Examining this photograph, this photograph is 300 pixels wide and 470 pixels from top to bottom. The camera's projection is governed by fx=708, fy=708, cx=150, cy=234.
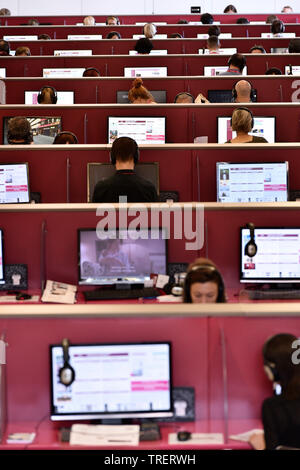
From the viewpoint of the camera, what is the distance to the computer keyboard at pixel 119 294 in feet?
13.1

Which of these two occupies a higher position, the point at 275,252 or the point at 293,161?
the point at 293,161

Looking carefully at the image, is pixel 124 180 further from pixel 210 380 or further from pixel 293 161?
pixel 210 380

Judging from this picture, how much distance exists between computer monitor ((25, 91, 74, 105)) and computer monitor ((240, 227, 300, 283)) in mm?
4133

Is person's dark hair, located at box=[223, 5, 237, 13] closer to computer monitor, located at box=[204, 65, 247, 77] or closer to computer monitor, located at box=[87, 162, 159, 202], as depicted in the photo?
computer monitor, located at box=[204, 65, 247, 77]

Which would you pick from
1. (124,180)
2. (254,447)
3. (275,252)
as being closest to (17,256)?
(124,180)

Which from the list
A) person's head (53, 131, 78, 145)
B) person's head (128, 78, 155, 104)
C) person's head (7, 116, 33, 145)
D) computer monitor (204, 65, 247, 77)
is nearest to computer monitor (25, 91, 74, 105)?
person's head (128, 78, 155, 104)

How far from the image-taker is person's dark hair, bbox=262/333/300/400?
7.98 ft

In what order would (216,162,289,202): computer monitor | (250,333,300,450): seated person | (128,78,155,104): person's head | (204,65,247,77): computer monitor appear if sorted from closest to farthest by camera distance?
(250,333,300,450): seated person
(216,162,289,202): computer monitor
(128,78,155,104): person's head
(204,65,247,77): computer monitor

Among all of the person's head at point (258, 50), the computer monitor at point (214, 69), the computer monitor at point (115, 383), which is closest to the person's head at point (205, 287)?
the computer monitor at point (115, 383)

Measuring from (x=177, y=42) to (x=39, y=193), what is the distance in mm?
5665

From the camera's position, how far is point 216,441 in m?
2.45

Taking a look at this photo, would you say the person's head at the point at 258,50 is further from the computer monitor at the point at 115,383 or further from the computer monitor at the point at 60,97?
the computer monitor at the point at 115,383

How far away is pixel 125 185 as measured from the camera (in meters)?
4.49

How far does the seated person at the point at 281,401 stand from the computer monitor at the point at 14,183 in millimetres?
2999
